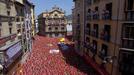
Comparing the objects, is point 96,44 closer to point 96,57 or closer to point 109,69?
point 96,57

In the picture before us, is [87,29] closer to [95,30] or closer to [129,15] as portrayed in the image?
[95,30]

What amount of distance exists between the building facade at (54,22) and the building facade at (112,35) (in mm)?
45131

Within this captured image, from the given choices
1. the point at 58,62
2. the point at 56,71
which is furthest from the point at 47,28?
the point at 56,71

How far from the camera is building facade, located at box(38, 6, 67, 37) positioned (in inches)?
3223

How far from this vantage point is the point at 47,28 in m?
82.3

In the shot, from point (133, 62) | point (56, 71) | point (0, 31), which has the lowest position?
point (56, 71)

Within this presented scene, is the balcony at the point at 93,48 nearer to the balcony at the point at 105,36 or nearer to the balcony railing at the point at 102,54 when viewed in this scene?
the balcony railing at the point at 102,54

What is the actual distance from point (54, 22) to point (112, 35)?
57552 mm

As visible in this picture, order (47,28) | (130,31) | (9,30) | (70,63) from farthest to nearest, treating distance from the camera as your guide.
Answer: (47,28), (70,63), (9,30), (130,31)

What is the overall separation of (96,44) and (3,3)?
15.7 metres

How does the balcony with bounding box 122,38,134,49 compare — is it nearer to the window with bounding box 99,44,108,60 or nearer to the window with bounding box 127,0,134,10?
the window with bounding box 127,0,134,10

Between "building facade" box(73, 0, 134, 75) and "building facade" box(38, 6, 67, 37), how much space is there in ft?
148

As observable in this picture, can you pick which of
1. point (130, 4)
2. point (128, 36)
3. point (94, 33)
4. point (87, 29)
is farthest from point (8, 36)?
point (130, 4)

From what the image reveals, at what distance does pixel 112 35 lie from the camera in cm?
2602
